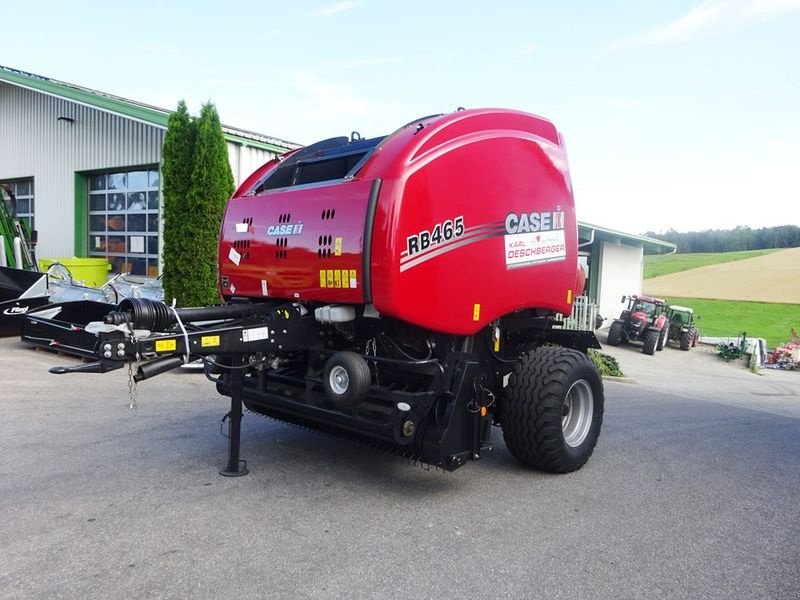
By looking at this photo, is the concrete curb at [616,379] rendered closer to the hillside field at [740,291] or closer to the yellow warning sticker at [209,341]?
the yellow warning sticker at [209,341]

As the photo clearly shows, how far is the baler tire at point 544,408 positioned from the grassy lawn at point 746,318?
25.2m

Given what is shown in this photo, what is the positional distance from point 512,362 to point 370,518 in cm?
171

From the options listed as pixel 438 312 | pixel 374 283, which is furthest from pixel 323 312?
pixel 438 312

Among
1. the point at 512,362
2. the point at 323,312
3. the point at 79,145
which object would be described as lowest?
the point at 512,362

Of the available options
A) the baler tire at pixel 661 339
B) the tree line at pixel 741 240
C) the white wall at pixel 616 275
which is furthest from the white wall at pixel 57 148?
the tree line at pixel 741 240

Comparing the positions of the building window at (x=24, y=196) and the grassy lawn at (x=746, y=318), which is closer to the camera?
the building window at (x=24, y=196)

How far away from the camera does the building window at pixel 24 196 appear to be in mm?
16272

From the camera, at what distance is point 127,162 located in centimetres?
1345

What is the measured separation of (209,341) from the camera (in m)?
4.16

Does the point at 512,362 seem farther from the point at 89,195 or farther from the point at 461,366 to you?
the point at 89,195

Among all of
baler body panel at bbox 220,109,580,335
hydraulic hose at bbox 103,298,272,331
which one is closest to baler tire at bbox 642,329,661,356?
baler body panel at bbox 220,109,580,335

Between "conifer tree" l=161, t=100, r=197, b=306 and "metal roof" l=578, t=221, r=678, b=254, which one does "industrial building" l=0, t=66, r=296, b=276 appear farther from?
"metal roof" l=578, t=221, r=678, b=254

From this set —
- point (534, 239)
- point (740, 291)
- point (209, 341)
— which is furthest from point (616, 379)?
point (740, 291)

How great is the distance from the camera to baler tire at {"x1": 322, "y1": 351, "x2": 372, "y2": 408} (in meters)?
4.18
